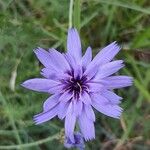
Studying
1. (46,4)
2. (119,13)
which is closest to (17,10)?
(46,4)

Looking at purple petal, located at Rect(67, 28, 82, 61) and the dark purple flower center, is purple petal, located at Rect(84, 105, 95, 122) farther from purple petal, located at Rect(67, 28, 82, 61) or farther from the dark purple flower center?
purple petal, located at Rect(67, 28, 82, 61)

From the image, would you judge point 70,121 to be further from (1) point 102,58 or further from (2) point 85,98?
(1) point 102,58

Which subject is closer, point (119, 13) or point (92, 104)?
point (92, 104)

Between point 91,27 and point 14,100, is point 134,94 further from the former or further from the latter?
point 14,100

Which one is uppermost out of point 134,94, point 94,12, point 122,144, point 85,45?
point 94,12

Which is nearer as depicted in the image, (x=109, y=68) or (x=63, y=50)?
(x=109, y=68)

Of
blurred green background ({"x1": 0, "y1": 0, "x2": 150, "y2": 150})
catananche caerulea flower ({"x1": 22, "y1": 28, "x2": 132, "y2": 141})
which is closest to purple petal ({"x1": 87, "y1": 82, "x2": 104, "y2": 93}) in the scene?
catananche caerulea flower ({"x1": 22, "y1": 28, "x2": 132, "y2": 141})

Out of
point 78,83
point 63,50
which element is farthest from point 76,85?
point 63,50
